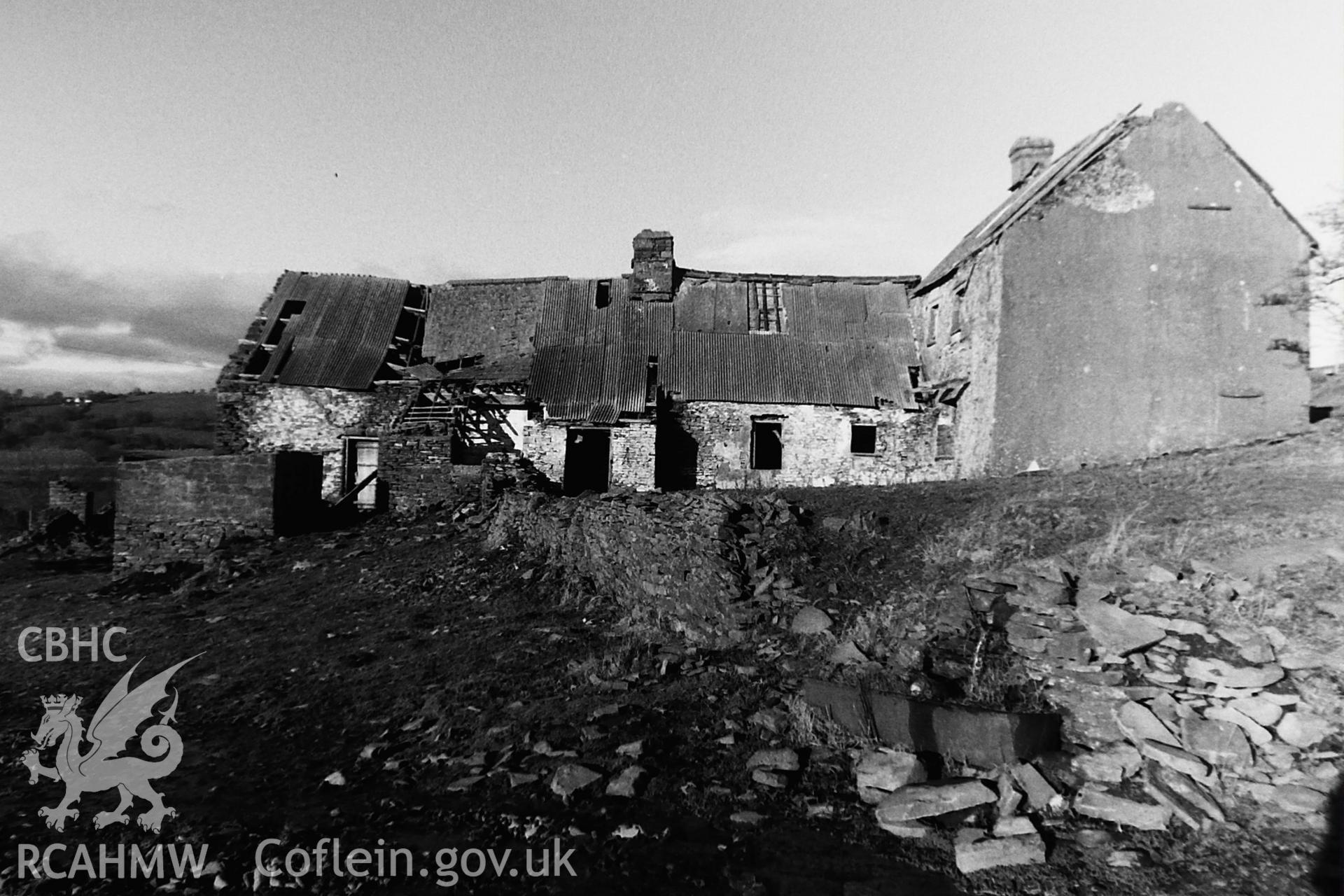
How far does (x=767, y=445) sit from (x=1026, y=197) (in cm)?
912

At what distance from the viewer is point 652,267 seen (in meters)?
20.8

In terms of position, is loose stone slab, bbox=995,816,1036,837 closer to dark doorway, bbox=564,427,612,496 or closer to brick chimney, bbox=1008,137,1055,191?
dark doorway, bbox=564,427,612,496

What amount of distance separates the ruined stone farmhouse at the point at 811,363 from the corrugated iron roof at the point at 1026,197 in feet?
0.34

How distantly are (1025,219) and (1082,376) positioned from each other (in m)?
A: 3.86

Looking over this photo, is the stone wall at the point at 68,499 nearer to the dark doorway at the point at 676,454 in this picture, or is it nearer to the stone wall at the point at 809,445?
the dark doorway at the point at 676,454

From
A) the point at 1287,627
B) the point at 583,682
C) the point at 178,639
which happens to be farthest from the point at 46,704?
the point at 1287,627

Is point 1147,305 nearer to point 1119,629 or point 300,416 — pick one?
point 1119,629

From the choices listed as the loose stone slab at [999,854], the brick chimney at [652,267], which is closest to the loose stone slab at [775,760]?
the loose stone slab at [999,854]

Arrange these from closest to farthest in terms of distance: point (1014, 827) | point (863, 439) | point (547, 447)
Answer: point (1014, 827) → point (547, 447) → point (863, 439)

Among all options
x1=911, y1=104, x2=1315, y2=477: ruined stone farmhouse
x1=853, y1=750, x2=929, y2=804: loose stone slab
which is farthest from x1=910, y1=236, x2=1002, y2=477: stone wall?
x1=853, y1=750, x2=929, y2=804: loose stone slab

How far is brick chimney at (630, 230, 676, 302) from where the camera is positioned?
67.7ft

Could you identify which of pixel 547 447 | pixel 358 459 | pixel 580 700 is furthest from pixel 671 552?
pixel 358 459

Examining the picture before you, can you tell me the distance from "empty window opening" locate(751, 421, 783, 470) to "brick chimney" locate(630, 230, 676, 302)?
549 cm

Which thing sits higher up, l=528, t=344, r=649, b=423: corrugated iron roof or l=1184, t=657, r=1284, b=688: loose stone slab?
l=528, t=344, r=649, b=423: corrugated iron roof
